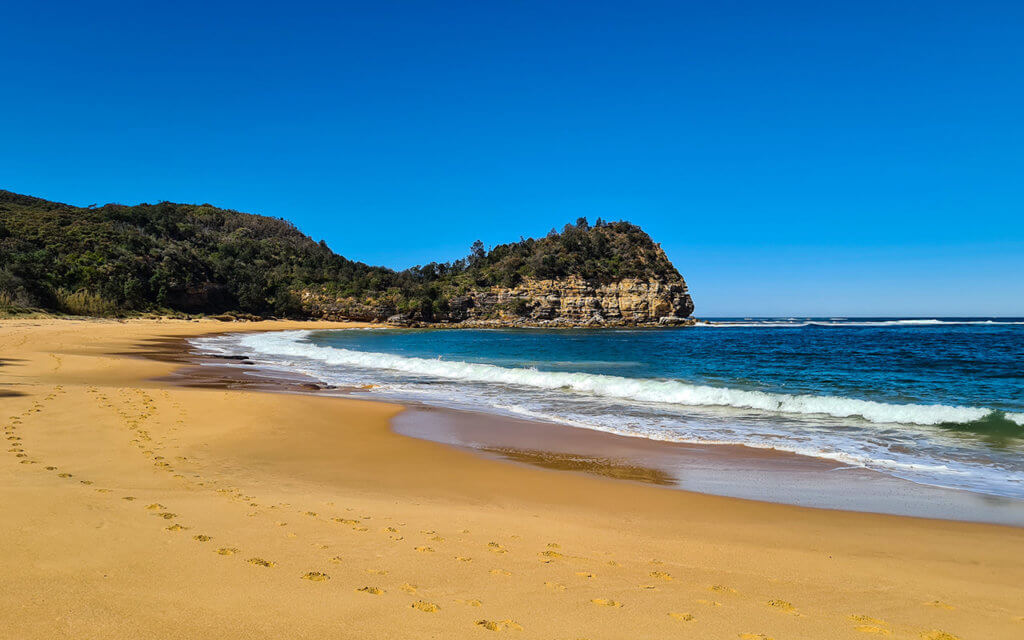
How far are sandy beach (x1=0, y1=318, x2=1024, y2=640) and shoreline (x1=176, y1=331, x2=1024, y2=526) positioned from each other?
0.47m

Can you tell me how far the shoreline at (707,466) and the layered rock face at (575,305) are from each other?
6439cm

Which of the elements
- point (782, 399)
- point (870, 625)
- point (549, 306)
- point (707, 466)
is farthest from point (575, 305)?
point (870, 625)

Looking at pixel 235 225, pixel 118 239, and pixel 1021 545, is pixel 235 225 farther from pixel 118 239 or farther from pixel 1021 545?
pixel 1021 545

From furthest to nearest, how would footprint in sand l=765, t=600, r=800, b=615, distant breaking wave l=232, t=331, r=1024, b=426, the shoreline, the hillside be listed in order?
the hillside < distant breaking wave l=232, t=331, r=1024, b=426 < the shoreline < footprint in sand l=765, t=600, r=800, b=615

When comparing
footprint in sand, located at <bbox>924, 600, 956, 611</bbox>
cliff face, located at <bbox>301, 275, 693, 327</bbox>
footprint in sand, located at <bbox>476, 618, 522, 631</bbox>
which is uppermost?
cliff face, located at <bbox>301, 275, 693, 327</bbox>

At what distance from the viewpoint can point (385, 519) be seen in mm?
4988

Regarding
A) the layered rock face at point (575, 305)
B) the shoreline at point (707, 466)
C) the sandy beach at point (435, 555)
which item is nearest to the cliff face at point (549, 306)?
the layered rock face at point (575, 305)

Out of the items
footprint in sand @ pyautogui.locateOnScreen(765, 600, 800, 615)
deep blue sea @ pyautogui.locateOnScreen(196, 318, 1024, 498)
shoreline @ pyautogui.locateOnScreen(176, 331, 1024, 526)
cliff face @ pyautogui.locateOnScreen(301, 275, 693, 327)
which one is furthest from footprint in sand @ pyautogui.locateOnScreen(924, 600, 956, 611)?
cliff face @ pyautogui.locateOnScreen(301, 275, 693, 327)

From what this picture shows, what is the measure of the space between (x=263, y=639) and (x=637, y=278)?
78416 mm

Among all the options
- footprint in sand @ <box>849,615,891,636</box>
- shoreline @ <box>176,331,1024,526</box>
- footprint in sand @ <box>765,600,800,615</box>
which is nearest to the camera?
footprint in sand @ <box>849,615,891,636</box>

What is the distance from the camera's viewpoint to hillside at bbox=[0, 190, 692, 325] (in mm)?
57438

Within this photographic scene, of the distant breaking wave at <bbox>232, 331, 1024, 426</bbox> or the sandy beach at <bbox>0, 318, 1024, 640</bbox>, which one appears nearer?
the sandy beach at <bbox>0, 318, 1024, 640</bbox>

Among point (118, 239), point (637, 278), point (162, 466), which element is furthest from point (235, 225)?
point (162, 466)

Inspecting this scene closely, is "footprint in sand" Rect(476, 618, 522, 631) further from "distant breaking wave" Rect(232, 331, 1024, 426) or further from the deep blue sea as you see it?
"distant breaking wave" Rect(232, 331, 1024, 426)
